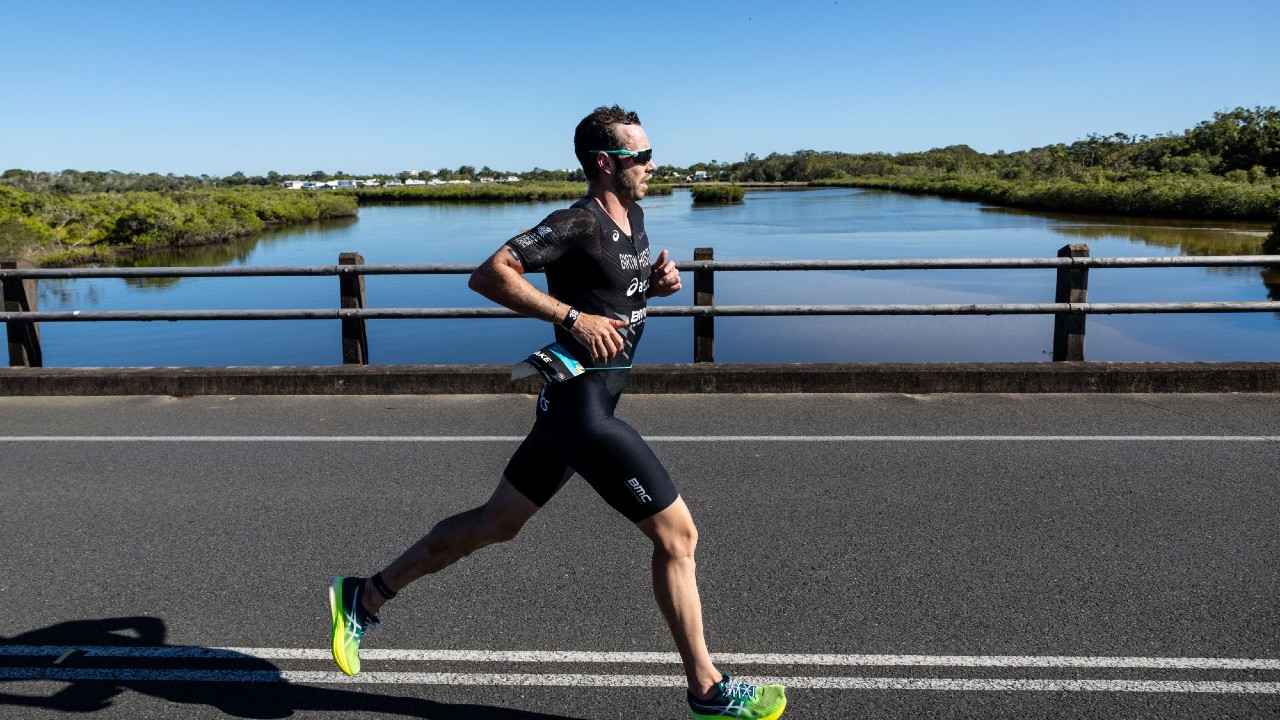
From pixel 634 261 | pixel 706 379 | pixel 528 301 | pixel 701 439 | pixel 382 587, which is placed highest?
pixel 634 261

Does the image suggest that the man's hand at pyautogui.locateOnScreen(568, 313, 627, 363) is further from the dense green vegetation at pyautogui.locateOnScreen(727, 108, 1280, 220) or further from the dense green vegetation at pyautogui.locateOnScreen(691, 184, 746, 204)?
the dense green vegetation at pyautogui.locateOnScreen(691, 184, 746, 204)

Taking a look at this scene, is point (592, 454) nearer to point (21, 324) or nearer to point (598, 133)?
point (598, 133)

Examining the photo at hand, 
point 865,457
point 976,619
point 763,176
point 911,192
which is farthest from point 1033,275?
point 763,176

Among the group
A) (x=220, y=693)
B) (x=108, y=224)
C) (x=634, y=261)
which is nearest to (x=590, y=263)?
(x=634, y=261)

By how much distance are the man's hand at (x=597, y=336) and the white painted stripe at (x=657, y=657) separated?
3.79 ft

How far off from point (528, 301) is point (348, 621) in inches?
51.3

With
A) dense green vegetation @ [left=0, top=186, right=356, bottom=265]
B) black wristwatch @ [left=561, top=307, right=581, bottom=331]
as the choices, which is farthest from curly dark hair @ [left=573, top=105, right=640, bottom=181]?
dense green vegetation @ [left=0, top=186, right=356, bottom=265]

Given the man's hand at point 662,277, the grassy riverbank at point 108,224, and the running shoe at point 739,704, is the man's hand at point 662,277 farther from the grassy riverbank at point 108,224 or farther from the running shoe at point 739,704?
the grassy riverbank at point 108,224

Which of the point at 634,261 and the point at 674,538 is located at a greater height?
the point at 634,261

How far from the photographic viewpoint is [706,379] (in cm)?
854

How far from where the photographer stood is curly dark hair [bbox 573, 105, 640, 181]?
3330 millimetres

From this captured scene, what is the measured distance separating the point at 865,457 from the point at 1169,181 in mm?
52820

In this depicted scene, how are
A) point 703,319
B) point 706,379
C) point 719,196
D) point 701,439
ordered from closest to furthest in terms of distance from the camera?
point 701,439
point 706,379
point 703,319
point 719,196

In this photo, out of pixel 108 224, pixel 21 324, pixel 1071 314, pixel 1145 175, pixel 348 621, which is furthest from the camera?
pixel 1145 175
